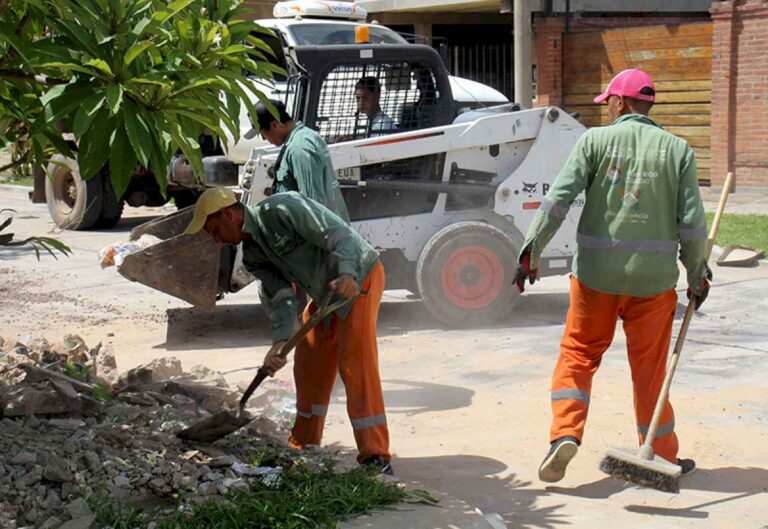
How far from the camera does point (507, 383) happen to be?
7.36 meters

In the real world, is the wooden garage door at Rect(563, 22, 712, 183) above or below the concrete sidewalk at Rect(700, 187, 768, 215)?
above

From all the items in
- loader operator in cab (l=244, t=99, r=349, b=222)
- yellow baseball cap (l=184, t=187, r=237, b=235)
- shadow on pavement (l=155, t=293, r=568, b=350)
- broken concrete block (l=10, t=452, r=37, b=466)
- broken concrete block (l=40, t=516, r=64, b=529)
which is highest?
loader operator in cab (l=244, t=99, r=349, b=222)

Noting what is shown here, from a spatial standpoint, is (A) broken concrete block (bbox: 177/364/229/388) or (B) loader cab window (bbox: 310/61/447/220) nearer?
(A) broken concrete block (bbox: 177/364/229/388)

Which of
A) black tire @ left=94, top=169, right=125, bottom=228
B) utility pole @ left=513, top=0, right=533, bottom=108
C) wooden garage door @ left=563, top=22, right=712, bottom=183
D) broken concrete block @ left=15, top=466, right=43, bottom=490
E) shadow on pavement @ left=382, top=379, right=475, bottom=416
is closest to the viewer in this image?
broken concrete block @ left=15, top=466, right=43, bottom=490

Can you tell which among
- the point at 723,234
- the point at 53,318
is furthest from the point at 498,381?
the point at 723,234

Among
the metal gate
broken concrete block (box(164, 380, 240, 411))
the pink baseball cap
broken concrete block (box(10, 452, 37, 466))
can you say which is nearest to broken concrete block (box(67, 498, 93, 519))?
broken concrete block (box(10, 452, 37, 466))

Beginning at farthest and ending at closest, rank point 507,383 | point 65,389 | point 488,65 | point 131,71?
point 488,65
point 507,383
point 65,389
point 131,71

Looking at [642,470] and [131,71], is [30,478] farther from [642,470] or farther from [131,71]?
[642,470]

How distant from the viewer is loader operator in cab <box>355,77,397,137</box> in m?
8.98

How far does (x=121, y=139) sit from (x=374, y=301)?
1.97m

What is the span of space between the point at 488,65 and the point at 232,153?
1039cm

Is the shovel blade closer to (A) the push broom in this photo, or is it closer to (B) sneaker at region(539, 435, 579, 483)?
(B) sneaker at region(539, 435, 579, 483)

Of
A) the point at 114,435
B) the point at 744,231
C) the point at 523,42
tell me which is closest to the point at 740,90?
the point at 523,42

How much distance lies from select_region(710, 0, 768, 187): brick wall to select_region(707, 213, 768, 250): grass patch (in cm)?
233
